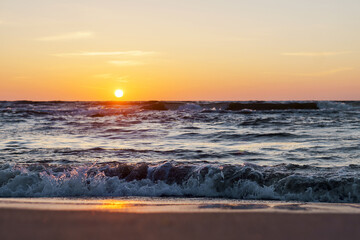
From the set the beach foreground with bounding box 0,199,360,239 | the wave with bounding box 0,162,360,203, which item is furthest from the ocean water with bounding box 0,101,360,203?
the beach foreground with bounding box 0,199,360,239

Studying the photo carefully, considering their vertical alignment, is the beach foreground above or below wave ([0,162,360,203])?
above

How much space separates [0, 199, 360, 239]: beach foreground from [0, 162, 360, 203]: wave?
1553 mm

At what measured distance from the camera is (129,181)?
5.85m

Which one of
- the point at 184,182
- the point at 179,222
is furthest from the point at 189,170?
the point at 179,222

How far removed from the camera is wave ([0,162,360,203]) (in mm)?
5152

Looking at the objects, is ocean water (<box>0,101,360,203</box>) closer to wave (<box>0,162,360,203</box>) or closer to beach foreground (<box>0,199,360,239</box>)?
wave (<box>0,162,360,203</box>)

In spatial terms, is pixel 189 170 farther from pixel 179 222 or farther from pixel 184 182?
pixel 179 222

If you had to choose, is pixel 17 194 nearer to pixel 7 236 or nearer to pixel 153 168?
pixel 153 168

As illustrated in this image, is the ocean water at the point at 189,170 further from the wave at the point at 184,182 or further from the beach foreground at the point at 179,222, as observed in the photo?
the beach foreground at the point at 179,222

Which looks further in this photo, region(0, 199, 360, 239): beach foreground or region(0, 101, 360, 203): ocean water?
region(0, 101, 360, 203): ocean water

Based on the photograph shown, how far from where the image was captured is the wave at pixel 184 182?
16.9 ft

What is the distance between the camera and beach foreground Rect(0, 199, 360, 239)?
2.56 metres

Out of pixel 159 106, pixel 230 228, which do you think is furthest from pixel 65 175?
pixel 159 106

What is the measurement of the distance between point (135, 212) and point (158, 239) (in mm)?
830
